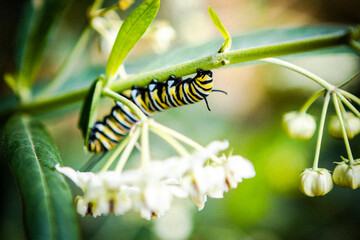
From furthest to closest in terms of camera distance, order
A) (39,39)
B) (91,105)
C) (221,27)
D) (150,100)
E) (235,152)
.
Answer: (235,152)
(39,39)
(150,100)
(91,105)
(221,27)

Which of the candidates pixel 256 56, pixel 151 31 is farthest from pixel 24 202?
pixel 151 31

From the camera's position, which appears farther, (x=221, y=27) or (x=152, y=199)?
(x=221, y=27)

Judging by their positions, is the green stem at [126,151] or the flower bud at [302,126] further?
the flower bud at [302,126]

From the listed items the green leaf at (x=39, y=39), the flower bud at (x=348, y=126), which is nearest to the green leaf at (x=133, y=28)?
the green leaf at (x=39, y=39)

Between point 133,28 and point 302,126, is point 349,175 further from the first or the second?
point 133,28

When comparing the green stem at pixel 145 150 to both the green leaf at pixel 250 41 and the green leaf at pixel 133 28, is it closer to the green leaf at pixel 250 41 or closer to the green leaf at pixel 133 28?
the green leaf at pixel 133 28

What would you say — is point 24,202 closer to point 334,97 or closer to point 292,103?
point 334,97

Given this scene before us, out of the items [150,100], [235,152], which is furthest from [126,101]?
[235,152]

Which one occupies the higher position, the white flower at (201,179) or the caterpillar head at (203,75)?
the caterpillar head at (203,75)
